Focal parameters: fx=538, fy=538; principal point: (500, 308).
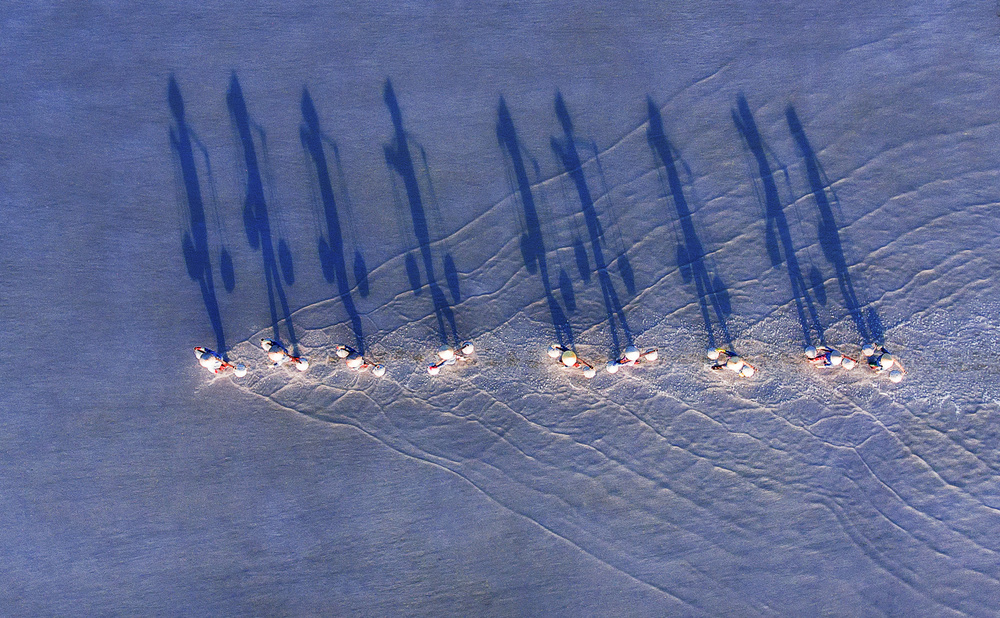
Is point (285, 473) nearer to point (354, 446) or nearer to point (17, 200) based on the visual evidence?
point (354, 446)

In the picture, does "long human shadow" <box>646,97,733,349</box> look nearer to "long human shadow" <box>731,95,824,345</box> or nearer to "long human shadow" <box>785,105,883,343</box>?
"long human shadow" <box>731,95,824,345</box>

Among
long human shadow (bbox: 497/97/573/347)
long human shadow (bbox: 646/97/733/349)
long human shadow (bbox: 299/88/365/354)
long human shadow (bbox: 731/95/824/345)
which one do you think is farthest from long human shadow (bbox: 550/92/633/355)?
long human shadow (bbox: 299/88/365/354)

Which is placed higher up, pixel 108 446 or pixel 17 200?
pixel 17 200

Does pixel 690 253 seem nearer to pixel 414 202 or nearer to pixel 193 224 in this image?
pixel 414 202

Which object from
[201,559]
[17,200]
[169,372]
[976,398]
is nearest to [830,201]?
[976,398]

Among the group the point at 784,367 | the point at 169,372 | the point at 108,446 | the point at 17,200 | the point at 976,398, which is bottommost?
the point at 976,398

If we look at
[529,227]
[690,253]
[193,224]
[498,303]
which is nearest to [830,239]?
[690,253]
